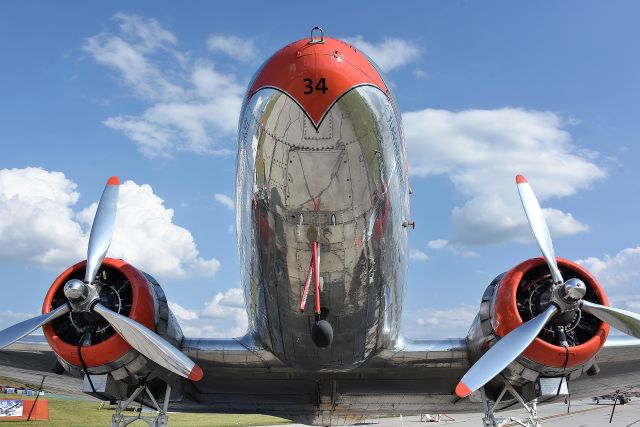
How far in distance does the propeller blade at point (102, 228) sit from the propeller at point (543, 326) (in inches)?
221

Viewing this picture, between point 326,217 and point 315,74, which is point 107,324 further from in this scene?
point 315,74

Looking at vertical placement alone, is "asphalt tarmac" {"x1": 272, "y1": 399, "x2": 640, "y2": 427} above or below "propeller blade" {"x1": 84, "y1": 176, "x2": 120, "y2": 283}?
below

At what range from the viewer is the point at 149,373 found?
923cm

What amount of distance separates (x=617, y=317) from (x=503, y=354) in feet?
5.90

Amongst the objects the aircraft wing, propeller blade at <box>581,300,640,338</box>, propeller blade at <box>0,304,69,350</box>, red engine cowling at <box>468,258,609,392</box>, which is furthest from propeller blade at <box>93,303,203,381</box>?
propeller blade at <box>581,300,640,338</box>

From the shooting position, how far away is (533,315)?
885cm

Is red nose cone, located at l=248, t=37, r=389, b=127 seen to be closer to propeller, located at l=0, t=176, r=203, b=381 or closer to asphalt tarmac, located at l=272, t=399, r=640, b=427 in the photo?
propeller, located at l=0, t=176, r=203, b=381

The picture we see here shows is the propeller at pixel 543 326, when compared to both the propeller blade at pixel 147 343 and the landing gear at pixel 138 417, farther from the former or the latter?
the landing gear at pixel 138 417

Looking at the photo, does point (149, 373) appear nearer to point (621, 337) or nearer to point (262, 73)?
point (262, 73)

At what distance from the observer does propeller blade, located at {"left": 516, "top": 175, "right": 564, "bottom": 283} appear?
27.9 ft

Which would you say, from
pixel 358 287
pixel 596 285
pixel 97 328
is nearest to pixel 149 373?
pixel 97 328

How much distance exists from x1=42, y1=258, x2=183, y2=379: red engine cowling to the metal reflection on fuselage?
5.36 ft

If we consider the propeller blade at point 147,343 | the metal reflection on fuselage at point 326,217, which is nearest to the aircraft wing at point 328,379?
the metal reflection on fuselage at point 326,217

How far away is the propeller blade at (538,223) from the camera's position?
8.51 metres
